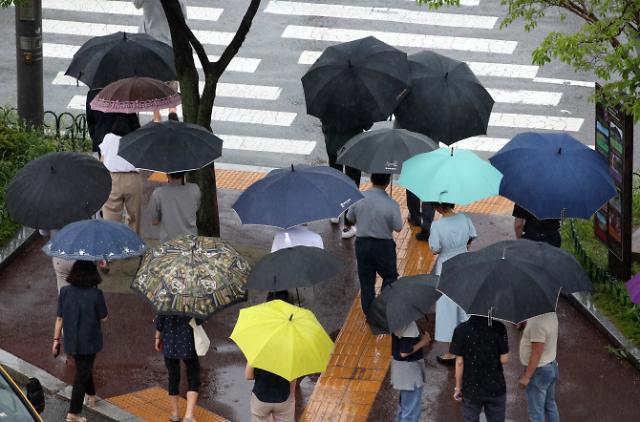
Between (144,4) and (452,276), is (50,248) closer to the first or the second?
(452,276)

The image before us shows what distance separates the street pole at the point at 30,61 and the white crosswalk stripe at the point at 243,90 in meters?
2.50

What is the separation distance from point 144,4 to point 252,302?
21.8 ft

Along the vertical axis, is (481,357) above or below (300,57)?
above

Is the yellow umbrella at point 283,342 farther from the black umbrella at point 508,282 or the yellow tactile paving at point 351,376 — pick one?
the yellow tactile paving at point 351,376

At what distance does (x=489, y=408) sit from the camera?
1059 cm

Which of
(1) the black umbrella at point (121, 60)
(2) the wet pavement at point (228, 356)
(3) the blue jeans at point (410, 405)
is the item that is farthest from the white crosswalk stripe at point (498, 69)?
(3) the blue jeans at point (410, 405)

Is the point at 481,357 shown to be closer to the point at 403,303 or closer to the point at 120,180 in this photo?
the point at 403,303

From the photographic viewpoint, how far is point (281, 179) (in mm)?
12297

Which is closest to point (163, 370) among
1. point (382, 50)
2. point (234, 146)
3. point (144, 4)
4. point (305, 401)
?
point (305, 401)

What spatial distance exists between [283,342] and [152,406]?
8.70 feet

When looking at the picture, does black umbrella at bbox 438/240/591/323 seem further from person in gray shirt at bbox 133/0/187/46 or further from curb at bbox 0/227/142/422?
person in gray shirt at bbox 133/0/187/46

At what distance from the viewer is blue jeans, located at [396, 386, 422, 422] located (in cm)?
1102

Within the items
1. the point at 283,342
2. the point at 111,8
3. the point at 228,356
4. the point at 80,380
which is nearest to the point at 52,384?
the point at 80,380

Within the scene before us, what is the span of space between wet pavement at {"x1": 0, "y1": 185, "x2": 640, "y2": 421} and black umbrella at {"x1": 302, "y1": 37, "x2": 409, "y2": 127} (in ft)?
5.64
